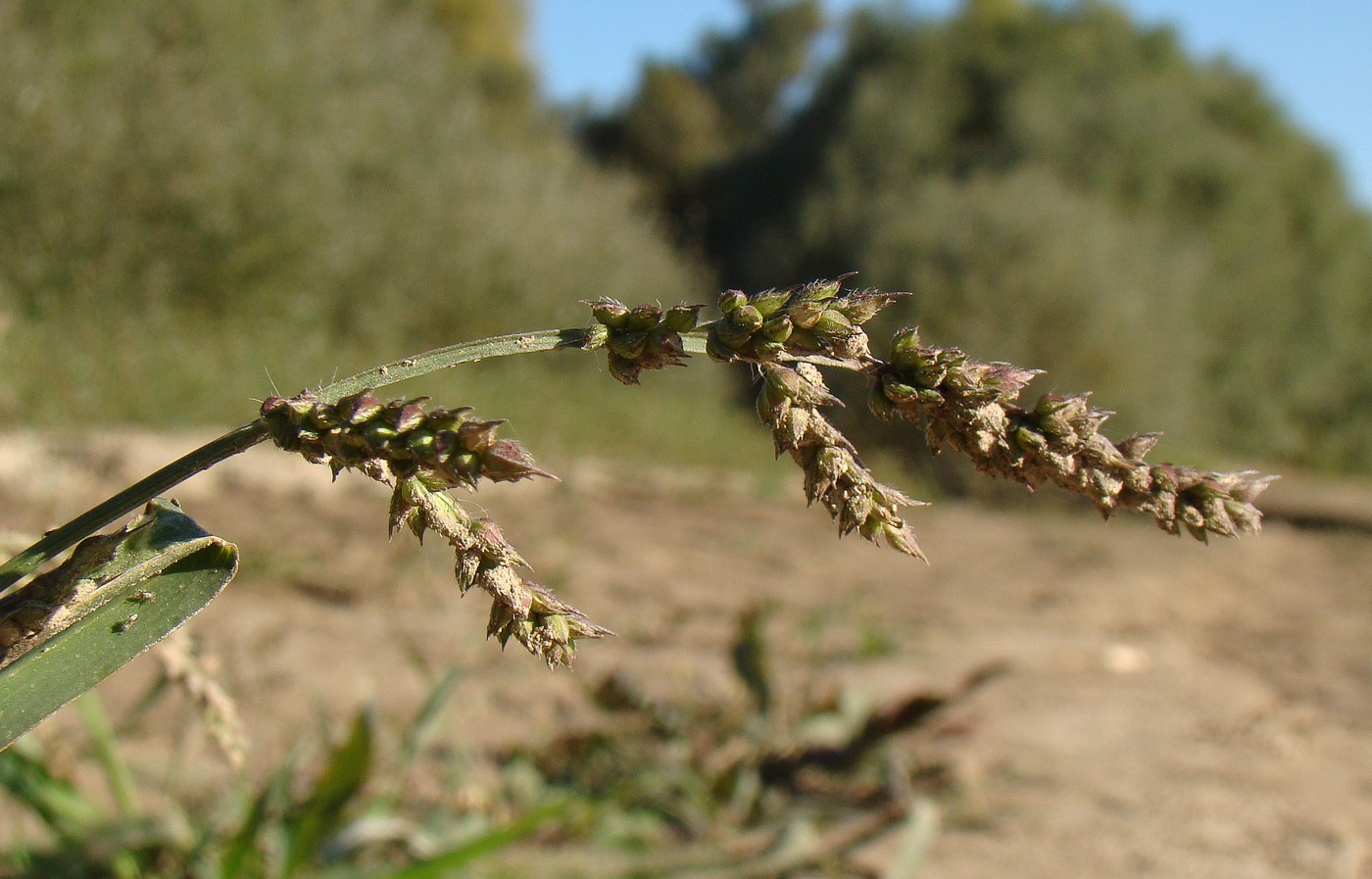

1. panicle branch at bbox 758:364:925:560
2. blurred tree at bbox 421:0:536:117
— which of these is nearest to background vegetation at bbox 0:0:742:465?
blurred tree at bbox 421:0:536:117

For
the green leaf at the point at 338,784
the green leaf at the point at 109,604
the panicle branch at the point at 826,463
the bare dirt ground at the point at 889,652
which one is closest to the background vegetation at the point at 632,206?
the bare dirt ground at the point at 889,652

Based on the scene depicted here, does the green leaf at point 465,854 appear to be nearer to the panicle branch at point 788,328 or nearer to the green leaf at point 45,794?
the green leaf at point 45,794

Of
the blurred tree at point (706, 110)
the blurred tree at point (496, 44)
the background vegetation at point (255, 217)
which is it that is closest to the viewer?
the background vegetation at point (255, 217)

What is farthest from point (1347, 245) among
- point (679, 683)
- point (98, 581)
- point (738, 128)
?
point (98, 581)

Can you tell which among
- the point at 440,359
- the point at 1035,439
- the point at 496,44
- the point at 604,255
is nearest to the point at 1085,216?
the point at 604,255

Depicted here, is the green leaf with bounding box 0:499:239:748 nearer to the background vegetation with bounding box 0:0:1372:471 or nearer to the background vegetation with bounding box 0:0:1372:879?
the background vegetation with bounding box 0:0:1372:879

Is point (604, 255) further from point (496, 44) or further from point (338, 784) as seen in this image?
point (338, 784)
